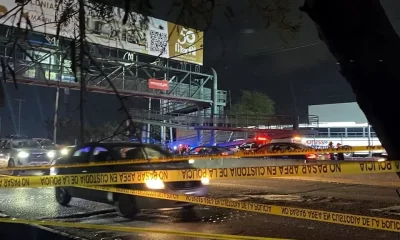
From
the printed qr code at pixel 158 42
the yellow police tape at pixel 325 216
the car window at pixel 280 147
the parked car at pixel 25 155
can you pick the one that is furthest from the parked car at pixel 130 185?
the car window at pixel 280 147

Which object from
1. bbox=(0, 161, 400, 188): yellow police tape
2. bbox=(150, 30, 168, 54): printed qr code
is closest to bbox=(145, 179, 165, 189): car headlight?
bbox=(0, 161, 400, 188): yellow police tape

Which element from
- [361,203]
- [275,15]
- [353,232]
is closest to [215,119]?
[361,203]

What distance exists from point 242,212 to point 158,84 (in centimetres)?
3475

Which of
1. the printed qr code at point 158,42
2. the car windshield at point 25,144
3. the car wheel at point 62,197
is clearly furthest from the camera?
the car windshield at point 25,144

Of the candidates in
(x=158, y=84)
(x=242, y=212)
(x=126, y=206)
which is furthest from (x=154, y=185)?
(x=158, y=84)

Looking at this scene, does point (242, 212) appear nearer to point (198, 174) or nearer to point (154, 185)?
point (154, 185)

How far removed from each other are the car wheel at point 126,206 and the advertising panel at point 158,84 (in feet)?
113

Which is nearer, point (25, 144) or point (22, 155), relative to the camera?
point (22, 155)

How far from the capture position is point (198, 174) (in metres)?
6.30

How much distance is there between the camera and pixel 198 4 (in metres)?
2.91

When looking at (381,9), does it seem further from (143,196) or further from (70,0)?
(143,196)

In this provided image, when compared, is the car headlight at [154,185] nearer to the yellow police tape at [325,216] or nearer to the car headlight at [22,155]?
the yellow police tape at [325,216]

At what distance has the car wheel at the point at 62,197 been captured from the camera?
430 inches

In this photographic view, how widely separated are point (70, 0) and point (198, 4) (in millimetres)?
779
